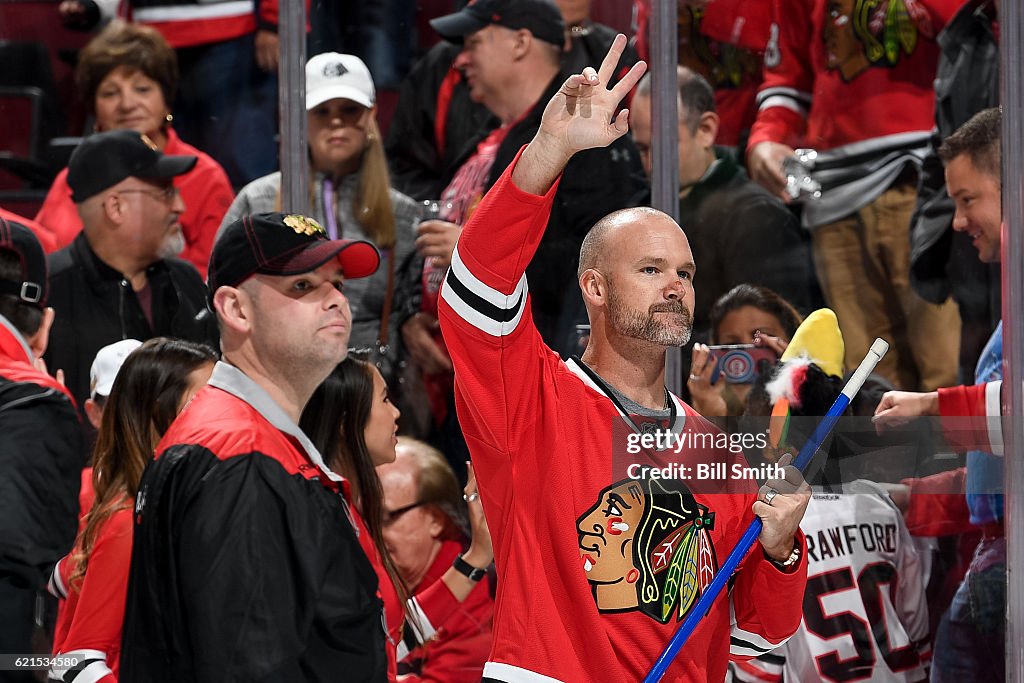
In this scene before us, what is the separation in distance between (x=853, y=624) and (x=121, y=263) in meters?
1.94

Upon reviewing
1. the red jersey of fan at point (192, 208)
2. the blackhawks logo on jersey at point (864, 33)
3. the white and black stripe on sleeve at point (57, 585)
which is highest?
the blackhawks logo on jersey at point (864, 33)

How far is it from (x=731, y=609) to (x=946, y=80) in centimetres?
135

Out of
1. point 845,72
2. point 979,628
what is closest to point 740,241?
point 845,72

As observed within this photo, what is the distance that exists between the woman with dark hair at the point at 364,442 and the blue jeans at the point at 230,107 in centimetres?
74

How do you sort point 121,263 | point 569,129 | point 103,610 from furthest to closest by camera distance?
1. point 121,263
2. point 103,610
3. point 569,129

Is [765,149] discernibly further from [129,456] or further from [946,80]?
[129,456]

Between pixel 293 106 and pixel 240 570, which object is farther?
pixel 293 106

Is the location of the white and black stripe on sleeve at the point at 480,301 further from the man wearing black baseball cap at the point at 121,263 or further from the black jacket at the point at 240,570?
the man wearing black baseball cap at the point at 121,263

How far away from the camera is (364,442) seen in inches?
109

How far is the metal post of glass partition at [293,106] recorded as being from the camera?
3.27 meters

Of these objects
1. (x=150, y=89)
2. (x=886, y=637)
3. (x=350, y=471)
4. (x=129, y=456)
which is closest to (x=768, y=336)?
(x=886, y=637)

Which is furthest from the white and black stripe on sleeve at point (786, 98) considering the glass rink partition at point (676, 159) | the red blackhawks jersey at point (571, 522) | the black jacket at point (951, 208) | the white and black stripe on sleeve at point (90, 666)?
the white and black stripe on sleeve at point (90, 666)

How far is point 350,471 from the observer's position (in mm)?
2730

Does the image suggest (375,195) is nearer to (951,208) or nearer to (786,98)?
(786,98)
